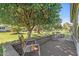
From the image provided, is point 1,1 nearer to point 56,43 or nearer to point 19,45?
point 19,45

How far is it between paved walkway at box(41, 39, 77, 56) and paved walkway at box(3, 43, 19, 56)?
0.23 meters

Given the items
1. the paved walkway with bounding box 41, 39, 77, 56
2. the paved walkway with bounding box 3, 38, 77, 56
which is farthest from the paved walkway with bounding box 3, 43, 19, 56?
the paved walkway with bounding box 41, 39, 77, 56

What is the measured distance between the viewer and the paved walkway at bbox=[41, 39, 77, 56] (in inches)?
73.0

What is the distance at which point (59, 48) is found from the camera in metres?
1.86

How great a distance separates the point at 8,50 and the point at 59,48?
408 millimetres

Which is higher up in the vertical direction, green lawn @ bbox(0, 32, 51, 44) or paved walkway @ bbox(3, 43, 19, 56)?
green lawn @ bbox(0, 32, 51, 44)

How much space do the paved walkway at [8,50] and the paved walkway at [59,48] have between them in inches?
9.1

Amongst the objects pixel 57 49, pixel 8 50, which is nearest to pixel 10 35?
pixel 8 50

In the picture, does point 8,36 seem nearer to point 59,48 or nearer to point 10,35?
point 10,35

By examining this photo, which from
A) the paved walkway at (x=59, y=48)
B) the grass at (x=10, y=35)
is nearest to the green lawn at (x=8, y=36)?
the grass at (x=10, y=35)

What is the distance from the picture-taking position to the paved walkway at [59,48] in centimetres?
185

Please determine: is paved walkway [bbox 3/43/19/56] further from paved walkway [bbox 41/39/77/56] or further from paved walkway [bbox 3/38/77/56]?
paved walkway [bbox 41/39/77/56]

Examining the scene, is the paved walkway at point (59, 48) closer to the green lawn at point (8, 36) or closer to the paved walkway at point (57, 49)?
the paved walkway at point (57, 49)

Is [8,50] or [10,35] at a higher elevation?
[10,35]
